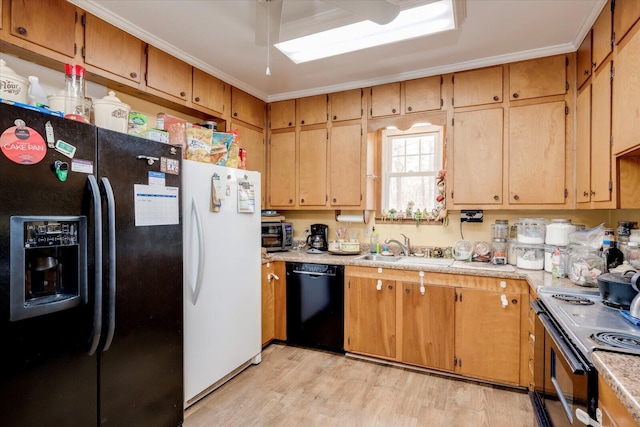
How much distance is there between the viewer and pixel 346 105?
3281 millimetres

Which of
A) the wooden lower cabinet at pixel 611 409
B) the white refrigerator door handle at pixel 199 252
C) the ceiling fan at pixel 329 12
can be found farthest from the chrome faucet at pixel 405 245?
the wooden lower cabinet at pixel 611 409

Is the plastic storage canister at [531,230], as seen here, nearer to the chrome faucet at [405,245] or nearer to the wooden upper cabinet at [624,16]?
the chrome faucet at [405,245]

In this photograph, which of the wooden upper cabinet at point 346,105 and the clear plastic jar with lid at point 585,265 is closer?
the clear plastic jar with lid at point 585,265

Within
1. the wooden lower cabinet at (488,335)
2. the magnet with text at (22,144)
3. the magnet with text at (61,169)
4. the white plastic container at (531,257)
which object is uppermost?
the magnet with text at (22,144)

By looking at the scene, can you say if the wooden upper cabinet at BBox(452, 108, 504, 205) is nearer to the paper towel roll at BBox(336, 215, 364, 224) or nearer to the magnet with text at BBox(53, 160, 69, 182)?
the paper towel roll at BBox(336, 215, 364, 224)

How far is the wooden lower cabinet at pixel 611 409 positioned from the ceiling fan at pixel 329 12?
5.74 feet

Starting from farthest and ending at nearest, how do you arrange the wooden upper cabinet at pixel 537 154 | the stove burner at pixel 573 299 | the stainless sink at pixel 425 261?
the stainless sink at pixel 425 261 → the wooden upper cabinet at pixel 537 154 → the stove burner at pixel 573 299

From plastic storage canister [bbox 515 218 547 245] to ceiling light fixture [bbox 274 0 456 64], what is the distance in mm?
1602

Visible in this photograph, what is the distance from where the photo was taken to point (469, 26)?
222cm

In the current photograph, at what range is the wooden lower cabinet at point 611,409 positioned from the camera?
860 mm

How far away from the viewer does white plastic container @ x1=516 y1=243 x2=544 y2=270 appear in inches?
96.3

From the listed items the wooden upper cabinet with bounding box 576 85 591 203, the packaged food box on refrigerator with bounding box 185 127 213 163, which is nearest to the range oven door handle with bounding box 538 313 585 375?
the wooden upper cabinet with bounding box 576 85 591 203

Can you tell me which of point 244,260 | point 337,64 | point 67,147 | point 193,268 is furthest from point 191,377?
point 337,64

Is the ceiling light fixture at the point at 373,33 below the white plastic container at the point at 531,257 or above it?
above
